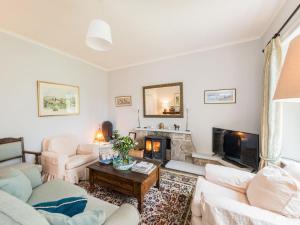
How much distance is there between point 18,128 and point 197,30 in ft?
12.4

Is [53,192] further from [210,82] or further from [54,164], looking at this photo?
[210,82]

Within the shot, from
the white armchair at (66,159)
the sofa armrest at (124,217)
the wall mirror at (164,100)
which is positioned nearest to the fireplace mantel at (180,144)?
the wall mirror at (164,100)

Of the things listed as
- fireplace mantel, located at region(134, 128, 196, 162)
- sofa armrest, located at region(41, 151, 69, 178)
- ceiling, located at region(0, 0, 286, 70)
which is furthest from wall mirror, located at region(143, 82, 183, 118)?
sofa armrest, located at region(41, 151, 69, 178)

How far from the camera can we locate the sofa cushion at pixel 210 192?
56.8 inches

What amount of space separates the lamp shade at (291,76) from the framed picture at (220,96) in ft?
8.61

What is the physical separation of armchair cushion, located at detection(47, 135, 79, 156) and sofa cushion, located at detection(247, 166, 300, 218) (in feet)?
10.5

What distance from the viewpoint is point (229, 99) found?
3.13 m

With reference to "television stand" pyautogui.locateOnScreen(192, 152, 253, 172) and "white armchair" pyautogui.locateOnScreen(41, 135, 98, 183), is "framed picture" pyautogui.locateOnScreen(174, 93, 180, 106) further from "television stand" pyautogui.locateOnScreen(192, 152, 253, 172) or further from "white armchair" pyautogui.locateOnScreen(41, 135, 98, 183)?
"white armchair" pyautogui.locateOnScreen(41, 135, 98, 183)

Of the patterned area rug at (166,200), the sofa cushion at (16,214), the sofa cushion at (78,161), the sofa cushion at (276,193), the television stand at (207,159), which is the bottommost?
the patterned area rug at (166,200)

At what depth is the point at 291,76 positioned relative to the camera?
2.17ft

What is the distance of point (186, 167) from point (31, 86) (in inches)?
142

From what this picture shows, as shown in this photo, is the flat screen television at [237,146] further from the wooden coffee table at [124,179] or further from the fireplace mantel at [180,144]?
the wooden coffee table at [124,179]

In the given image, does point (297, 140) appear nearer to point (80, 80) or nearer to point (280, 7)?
point (280, 7)

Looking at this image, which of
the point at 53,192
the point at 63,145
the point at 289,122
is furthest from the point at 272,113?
the point at 63,145
